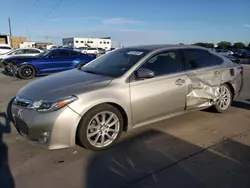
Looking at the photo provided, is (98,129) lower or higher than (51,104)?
lower

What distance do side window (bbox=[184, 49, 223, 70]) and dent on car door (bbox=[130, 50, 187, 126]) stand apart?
0.21 metres

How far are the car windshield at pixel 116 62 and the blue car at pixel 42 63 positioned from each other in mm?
8166

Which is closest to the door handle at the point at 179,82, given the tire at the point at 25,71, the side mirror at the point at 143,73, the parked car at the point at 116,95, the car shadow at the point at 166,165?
the parked car at the point at 116,95

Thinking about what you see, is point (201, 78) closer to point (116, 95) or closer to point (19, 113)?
point (116, 95)

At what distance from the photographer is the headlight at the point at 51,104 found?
11.3 feet

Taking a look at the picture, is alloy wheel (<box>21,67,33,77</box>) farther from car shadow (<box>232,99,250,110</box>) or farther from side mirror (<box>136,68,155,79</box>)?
side mirror (<box>136,68,155,79</box>)

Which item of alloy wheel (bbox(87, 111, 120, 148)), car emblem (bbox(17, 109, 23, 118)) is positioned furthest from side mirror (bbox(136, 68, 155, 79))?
car emblem (bbox(17, 109, 23, 118))

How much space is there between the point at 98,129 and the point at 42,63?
9813 mm

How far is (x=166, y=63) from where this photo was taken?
15.1ft

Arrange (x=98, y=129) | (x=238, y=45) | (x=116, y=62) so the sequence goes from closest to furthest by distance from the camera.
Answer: (x=98, y=129) → (x=116, y=62) → (x=238, y=45)

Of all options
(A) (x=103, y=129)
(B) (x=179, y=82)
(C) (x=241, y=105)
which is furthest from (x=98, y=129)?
(C) (x=241, y=105)

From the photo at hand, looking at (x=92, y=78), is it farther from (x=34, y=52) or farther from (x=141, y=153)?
(x=34, y=52)

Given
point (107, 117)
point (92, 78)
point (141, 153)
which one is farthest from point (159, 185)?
point (92, 78)

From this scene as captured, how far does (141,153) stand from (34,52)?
1740 centimetres
